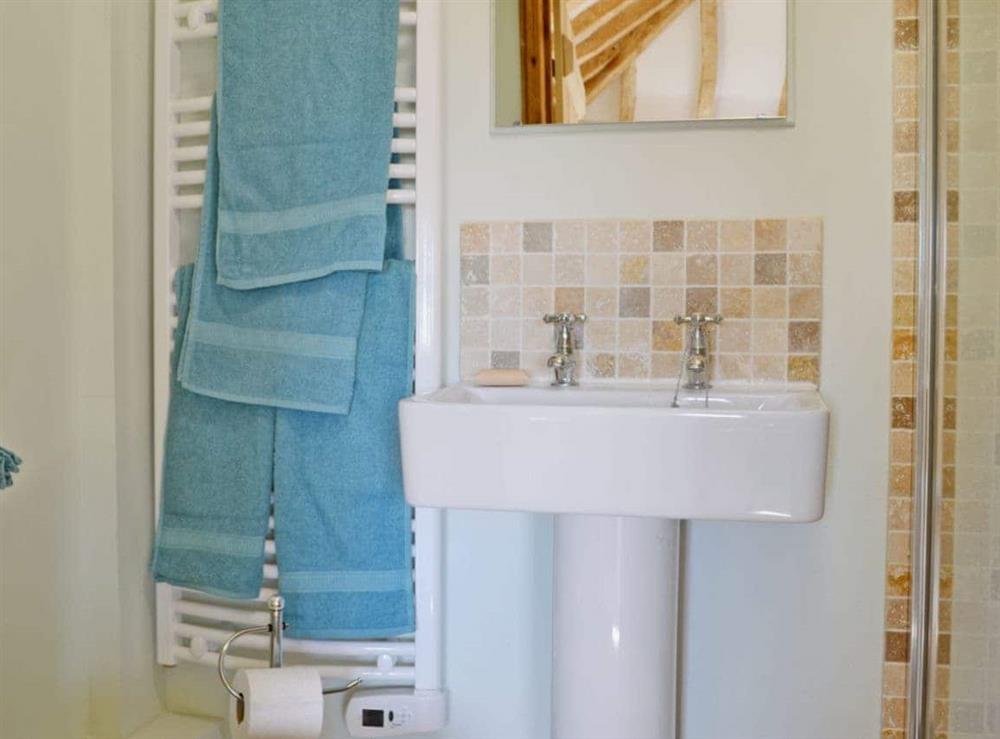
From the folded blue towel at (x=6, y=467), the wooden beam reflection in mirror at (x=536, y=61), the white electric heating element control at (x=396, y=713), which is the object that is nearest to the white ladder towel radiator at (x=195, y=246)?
the white electric heating element control at (x=396, y=713)

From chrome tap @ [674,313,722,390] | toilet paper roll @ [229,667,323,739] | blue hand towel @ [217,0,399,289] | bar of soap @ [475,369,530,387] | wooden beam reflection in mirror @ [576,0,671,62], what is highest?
wooden beam reflection in mirror @ [576,0,671,62]

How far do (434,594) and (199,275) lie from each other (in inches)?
27.5

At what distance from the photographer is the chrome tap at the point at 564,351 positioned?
1.37 metres

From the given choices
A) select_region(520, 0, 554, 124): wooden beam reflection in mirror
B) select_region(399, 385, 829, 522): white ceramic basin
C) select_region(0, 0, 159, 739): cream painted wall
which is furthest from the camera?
select_region(520, 0, 554, 124): wooden beam reflection in mirror

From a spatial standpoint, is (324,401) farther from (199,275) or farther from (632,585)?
(632,585)

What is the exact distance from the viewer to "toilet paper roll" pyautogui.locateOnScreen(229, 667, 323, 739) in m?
1.25

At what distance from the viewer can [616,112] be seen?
1393 mm

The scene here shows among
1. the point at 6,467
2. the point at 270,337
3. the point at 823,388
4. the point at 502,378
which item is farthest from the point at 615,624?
the point at 6,467

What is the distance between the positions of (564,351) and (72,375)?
87cm

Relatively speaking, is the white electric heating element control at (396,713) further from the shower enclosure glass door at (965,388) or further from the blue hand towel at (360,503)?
the shower enclosure glass door at (965,388)

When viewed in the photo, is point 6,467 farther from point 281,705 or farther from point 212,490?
point 281,705

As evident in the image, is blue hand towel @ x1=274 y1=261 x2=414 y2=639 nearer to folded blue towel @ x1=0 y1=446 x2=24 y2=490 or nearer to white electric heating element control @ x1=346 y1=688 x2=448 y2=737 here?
white electric heating element control @ x1=346 y1=688 x2=448 y2=737

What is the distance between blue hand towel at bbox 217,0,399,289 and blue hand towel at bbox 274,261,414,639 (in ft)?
0.39

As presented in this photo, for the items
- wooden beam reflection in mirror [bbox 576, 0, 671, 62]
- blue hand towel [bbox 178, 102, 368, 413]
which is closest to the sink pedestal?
blue hand towel [bbox 178, 102, 368, 413]
